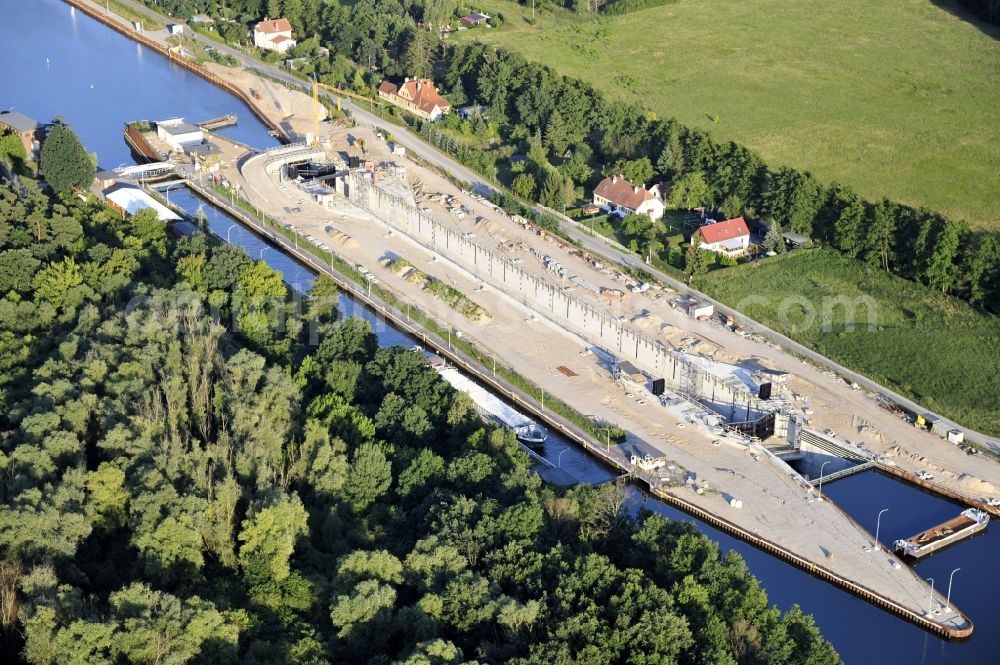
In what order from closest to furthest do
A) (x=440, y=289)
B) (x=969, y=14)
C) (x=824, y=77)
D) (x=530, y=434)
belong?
(x=530, y=434), (x=440, y=289), (x=824, y=77), (x=969, y=14)

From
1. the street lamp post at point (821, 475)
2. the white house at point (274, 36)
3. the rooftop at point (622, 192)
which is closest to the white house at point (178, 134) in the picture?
the white house at point (274, 36)

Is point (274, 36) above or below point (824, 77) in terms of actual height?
below

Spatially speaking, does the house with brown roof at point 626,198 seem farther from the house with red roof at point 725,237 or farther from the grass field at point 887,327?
the grass field at point 887,327

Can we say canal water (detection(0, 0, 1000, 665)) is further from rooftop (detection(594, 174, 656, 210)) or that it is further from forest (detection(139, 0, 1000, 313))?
rooftop (detection(594, 174, 656, 210))

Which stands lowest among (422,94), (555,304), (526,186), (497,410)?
(497,410)

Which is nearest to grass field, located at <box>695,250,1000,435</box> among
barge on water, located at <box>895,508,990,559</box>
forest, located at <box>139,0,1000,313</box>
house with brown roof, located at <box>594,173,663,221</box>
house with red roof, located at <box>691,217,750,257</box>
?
forest, located at <box>139,0,1000,313</box>

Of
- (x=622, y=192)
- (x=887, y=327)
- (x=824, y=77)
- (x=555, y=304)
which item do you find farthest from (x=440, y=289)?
(x=824, y=77)

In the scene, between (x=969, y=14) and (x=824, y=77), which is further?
(x=969, y=14)

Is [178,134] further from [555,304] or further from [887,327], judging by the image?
[887,327]
